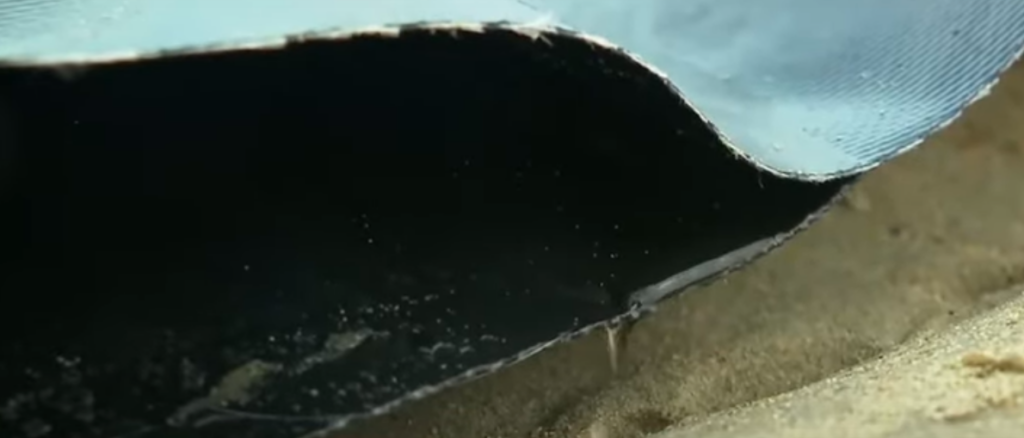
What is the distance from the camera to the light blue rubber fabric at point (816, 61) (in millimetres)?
963

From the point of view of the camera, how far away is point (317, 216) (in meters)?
0.78

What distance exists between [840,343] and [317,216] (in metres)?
0.59

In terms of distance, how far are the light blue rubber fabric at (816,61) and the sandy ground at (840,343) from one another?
0.51ft

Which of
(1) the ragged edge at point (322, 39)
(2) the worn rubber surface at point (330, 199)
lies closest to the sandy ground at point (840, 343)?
(2) the worn rubber surface at point (330, 199)

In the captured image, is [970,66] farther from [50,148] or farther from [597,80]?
[50,148]

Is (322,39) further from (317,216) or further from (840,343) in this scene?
(840,343)

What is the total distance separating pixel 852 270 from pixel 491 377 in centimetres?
40

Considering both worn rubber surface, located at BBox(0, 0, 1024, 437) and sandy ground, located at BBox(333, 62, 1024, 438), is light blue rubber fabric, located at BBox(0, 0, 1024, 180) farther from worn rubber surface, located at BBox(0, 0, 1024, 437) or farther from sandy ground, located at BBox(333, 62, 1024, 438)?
sandy ground, located at BBox(333, 62, 1024, 438)

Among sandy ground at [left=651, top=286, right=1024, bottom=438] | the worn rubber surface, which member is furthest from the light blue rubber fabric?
sandy ground at [left=651, top=286, right=1024, bottom=438]

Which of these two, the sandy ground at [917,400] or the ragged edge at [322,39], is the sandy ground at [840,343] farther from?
the ragged edge at [322,39]

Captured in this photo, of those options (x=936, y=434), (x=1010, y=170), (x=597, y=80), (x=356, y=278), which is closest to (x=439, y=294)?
(x=356, y=278)

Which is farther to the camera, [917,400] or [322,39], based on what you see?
[917,400]

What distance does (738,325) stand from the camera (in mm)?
1251

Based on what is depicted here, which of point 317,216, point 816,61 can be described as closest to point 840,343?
point 816,61
